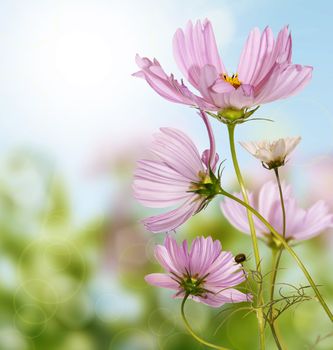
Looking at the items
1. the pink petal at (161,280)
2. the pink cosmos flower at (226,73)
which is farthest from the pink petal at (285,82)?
the pink petal at (161,280)

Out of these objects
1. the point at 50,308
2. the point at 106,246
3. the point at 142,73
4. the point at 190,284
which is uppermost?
the point at 142,73

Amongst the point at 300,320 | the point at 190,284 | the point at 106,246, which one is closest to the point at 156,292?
the point at 106,246

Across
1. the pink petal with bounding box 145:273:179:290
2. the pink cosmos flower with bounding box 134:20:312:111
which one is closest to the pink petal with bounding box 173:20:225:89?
the pink cosmos flower with bounding box 134:20:312:111

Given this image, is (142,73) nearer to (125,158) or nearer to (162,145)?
(162,145)

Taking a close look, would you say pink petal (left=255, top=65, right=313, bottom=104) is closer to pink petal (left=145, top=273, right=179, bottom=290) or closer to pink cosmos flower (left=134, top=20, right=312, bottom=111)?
pink cosmos flower (left=134, top=20, right=312, bottom=111)

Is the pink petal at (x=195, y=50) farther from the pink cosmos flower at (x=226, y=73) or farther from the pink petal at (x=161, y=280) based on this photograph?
the pink petal at (x=161, y=280)

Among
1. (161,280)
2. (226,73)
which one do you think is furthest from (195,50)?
(161,280)

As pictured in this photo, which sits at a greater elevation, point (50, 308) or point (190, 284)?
point (190, 284)
